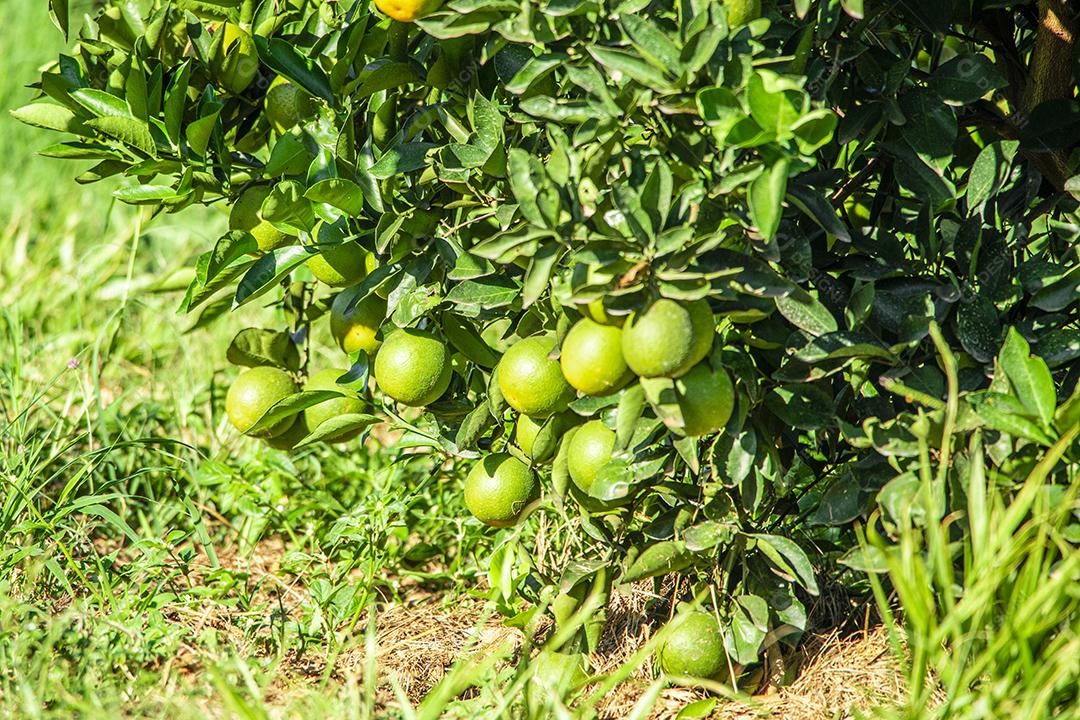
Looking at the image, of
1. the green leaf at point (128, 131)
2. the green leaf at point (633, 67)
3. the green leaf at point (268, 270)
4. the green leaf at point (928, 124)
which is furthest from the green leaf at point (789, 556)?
the green leaf at point (128, 131)

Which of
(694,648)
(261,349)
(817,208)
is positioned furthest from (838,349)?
(261,349)

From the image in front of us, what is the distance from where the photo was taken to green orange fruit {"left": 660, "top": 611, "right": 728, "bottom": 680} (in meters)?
1.60

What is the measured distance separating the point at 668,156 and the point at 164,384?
2057 millimetres

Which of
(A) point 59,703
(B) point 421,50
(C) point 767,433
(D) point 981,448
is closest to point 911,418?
(D) point 981,448

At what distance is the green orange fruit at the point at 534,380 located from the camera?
57.6 inches

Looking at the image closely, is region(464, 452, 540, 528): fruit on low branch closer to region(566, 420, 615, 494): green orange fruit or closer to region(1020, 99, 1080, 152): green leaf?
region(566, 420, 615, 494): green orange fruit

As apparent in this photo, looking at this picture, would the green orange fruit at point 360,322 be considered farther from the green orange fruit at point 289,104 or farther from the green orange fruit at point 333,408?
the green orange fruit at point 289,104

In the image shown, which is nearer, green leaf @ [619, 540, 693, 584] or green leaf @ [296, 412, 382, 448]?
green leaf @ [619, 540, 693, 584]

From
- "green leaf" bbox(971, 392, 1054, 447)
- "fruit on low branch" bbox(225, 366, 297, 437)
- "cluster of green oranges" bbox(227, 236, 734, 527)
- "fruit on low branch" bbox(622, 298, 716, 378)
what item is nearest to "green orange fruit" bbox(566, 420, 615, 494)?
"cluster of green oranges" bbox(227, 236, 734, 527)

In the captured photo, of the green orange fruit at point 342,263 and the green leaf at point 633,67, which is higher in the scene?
the green leaf at point 633,67

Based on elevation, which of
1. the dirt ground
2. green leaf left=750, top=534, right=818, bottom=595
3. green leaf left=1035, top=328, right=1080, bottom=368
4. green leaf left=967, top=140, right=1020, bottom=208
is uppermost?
green leaf left=967, top=140, right=1020, bottom=208

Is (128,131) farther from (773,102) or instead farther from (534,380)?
(773,102)

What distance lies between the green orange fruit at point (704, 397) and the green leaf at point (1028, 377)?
359mm

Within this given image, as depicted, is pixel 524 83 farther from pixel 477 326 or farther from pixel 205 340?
pixel 205 340
